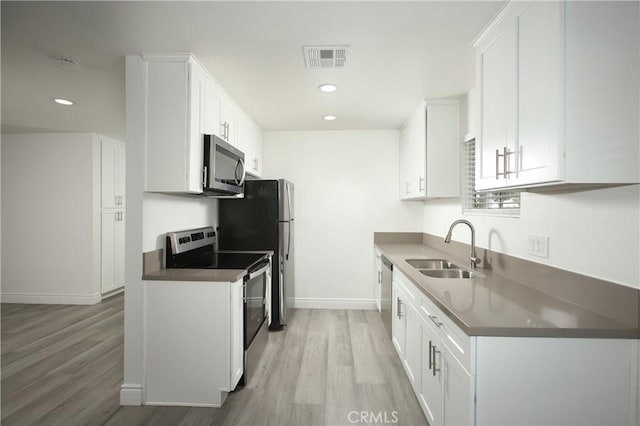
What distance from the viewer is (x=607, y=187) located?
140cm

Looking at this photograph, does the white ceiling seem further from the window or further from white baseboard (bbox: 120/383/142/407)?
white baseboard (bbox: 120/383/142/407)

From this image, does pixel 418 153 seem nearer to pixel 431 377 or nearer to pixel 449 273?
pixel 449 273

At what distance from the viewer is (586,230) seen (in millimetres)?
1501

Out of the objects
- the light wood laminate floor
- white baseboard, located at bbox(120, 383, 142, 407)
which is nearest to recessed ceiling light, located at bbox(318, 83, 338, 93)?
the light wood laminate floor

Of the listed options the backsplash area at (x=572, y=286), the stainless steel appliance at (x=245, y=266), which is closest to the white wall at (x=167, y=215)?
the stainless steel appliance at (x=245, y=266)

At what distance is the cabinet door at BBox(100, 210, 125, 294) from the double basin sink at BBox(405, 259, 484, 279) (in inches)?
167

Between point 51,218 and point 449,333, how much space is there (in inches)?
207

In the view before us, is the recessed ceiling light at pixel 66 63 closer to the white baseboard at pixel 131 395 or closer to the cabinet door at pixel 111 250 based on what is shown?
the white baseboard at pixel 131 395

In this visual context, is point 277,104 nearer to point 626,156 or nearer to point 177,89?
point 177,89

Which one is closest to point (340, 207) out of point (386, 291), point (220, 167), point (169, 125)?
point (386, 291)

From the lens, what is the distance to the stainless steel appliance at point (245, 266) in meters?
2.48

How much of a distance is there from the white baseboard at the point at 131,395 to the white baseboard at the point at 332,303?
2.31 metres

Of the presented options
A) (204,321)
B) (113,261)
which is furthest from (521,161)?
(113,261)

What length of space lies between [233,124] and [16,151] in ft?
12.0
